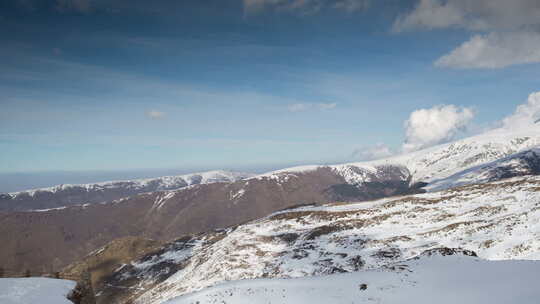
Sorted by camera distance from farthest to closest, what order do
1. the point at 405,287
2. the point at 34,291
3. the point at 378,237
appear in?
the point at 378,237, the point at 405,287, the point at 34,291

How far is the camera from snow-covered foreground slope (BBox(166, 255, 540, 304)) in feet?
61.8

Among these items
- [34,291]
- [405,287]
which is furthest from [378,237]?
[34,291]

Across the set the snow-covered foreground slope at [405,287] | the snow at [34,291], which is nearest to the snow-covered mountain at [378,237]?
the snow-covered foreground slope at [405,287]

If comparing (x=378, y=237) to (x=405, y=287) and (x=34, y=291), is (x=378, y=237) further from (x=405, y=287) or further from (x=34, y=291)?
(x=34, y=291)

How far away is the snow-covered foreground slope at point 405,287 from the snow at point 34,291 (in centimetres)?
806

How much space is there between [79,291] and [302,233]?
55237 mm

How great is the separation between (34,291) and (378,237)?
53.1 m

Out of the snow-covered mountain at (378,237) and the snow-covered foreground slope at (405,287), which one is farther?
the snow-covered mountain at (378,237)

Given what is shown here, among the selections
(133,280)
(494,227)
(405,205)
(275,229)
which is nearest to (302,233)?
(275,229)

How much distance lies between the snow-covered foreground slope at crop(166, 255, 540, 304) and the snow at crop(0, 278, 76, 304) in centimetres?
806

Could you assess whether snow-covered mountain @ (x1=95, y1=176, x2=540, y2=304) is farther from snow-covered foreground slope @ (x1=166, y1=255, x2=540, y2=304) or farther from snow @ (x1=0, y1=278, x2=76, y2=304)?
snow @ (x1=0, y1=278, x2=76, y2=304)

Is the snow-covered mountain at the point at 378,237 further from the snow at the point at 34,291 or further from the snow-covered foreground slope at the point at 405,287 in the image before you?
the snow at the point at 34,291

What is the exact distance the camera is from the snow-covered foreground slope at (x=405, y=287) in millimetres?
18844

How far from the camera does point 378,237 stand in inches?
2275
